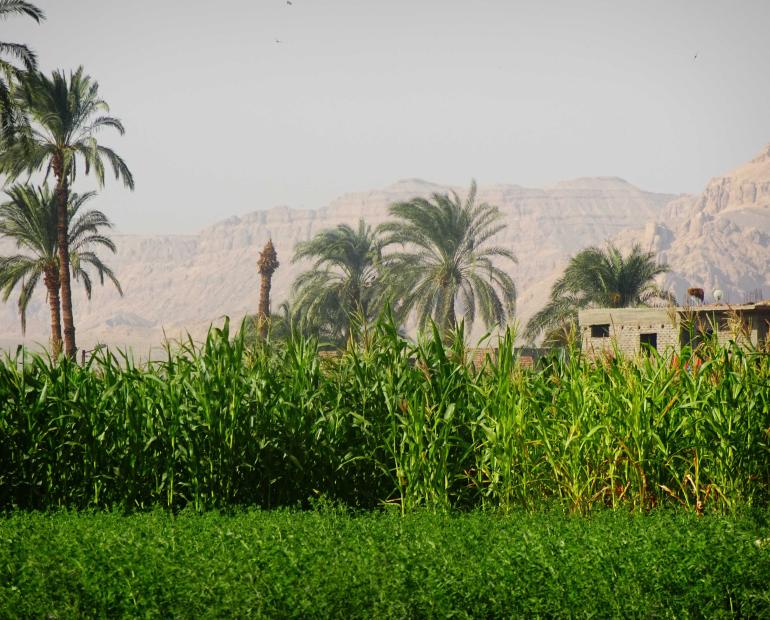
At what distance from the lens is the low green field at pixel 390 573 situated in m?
4.54

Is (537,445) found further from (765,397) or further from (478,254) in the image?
(478,254)

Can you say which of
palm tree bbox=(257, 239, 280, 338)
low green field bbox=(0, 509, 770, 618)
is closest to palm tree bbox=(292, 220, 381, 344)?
palm tree bbox=(257, 239, 280, 338)

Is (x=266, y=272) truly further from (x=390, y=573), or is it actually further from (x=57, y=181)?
(x=390, y=573)

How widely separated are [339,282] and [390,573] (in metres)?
31.8

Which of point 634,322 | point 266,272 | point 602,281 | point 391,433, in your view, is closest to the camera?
point 391,433

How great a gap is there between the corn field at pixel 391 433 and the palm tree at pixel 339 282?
27648mm

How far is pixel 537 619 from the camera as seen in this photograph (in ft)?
15.0

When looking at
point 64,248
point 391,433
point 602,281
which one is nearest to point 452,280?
point 602,281

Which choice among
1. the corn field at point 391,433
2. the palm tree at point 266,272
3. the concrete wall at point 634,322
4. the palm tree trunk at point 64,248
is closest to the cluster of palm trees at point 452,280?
the concrete wall at point 634,322

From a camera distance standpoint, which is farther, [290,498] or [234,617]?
[290,498]

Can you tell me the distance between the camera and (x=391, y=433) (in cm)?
761

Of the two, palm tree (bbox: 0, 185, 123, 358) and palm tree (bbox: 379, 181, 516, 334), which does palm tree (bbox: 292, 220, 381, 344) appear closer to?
palm tree (bbox: 379, 181, 516, 334)

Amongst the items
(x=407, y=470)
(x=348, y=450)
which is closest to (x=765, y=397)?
(x=407, y=470)

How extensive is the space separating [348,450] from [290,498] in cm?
59
